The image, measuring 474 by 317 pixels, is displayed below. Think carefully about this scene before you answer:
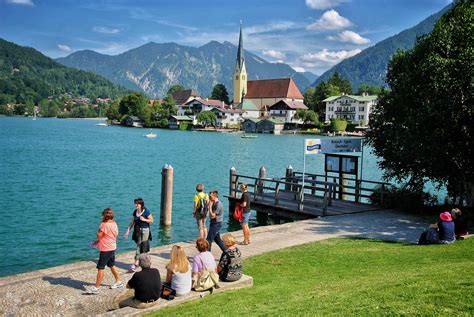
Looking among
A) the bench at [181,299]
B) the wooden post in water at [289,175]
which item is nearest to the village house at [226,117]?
the wooden post in water at [289,175]

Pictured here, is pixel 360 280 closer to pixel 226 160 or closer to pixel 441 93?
pixel 441 93

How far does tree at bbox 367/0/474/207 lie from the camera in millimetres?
19969

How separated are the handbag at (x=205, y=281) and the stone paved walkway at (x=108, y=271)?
1.82 metres

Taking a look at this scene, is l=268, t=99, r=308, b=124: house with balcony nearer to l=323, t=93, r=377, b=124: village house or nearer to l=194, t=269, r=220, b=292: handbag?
l=323, t=93, r=377, b=124: village house

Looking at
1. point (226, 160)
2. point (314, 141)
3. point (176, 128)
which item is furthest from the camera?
point (176, 128)

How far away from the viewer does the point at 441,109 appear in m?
20.2

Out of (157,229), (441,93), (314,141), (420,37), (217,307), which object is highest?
(420,37)

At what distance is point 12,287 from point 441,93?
17.5 metres

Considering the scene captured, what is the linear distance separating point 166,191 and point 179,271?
13907mm

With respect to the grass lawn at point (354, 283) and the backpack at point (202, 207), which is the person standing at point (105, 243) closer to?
the grass lawn at point (354, 283)

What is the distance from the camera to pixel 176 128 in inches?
6900

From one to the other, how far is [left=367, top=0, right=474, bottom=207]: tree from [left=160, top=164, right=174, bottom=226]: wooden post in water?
10691 millimetres

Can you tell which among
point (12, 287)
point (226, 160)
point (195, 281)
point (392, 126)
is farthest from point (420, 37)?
point (226, 160)

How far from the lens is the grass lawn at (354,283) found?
796 cm
